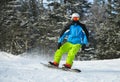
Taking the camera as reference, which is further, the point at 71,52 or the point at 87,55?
the point at 87,55

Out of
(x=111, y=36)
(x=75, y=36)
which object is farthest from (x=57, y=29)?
(x=75, y=36)

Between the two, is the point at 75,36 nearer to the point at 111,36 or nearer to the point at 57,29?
the point at 111,36

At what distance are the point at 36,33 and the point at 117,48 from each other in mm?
12457

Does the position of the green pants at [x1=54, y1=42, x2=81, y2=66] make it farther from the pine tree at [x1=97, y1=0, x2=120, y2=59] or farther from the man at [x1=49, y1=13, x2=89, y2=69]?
the pine tree at [x1=97, y1=0, x2=120, y2=59]

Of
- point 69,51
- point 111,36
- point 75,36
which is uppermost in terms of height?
point 75,36

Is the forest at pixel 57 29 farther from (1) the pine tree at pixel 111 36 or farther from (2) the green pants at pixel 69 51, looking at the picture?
(2) the green pants at pixel 69 51

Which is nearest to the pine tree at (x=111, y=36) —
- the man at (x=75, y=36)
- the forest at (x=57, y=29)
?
the forest at (x=57, y=29)

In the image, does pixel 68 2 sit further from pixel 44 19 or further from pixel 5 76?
pixel 5 76

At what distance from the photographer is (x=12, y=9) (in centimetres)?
3516

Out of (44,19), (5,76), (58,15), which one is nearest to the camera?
(5,76)

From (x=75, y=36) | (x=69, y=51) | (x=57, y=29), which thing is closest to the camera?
(x=69, y=51)

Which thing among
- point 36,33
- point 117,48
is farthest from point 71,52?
point 36,33

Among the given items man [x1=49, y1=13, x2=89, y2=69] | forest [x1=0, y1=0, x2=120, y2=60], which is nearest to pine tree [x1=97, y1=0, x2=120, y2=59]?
forest [x1=0, y1=0, x2=120, y2=60]

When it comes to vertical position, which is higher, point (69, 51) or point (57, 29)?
point (69, 51)
